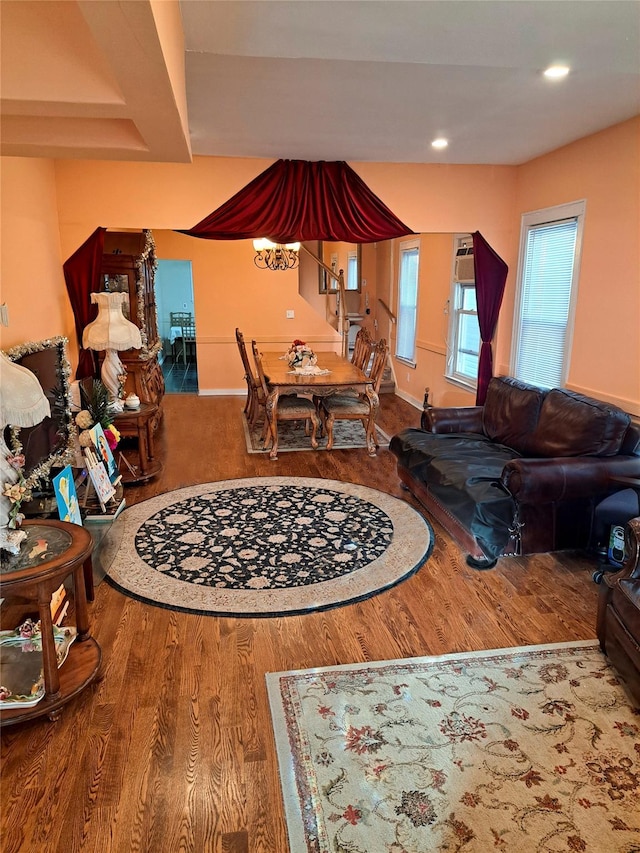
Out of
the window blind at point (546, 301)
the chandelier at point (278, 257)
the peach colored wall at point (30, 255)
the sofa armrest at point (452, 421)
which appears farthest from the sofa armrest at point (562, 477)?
the chandelier at point (278, 257)

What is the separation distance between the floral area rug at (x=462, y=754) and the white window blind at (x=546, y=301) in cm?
272

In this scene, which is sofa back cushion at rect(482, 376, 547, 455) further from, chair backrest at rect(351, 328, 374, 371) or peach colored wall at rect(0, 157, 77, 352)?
peach colored wall at rect(0, 157, 77, 352)

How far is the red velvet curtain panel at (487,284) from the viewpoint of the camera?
17.2ft

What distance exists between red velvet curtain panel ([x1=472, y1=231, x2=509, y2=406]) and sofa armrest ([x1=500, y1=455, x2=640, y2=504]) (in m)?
2.31

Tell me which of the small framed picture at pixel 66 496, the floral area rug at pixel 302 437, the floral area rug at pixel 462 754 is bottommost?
the floral area rug at pixel 462 754

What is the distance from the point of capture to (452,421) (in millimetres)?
4617

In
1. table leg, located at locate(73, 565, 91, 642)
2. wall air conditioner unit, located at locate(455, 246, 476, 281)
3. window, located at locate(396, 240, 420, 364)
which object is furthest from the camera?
window, located at locate(396, 240, 420, 364)

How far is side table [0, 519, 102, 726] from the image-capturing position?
1982mm

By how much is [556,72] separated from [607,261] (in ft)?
4.85

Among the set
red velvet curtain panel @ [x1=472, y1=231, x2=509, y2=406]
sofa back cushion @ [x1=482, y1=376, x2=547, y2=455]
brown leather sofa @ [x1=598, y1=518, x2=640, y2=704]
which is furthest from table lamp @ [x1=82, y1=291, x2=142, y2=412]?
brown leather sofa @ [x1=598, y1=518, x2=640, y2=704]

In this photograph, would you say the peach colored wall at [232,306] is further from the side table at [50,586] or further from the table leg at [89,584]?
the side table at [50,586]

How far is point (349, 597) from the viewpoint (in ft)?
9.77

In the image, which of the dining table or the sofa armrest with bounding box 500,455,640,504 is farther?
the dining table

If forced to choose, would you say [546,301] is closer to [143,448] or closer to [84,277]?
[143,448]
